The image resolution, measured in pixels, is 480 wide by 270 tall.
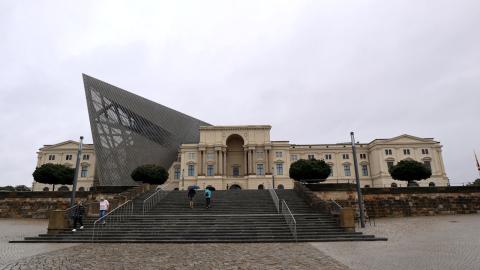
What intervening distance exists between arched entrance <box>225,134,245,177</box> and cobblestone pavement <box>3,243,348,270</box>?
5132cm

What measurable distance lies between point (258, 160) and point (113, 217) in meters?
44.9

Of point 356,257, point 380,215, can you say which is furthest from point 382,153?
point 356,257

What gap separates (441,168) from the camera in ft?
203

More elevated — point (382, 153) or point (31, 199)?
point (382, 153)

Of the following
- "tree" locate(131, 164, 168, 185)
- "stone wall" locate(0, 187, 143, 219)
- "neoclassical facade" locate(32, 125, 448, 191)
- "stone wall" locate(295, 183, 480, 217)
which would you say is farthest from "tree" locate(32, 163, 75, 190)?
"stone wall" locate(295, 183, 480, 217)

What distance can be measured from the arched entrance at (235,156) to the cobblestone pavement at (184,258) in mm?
51319

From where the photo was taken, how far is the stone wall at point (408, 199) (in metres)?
24.3

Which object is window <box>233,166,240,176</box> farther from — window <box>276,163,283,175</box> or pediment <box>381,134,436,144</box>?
pediment <box>381,134,436,144</box>

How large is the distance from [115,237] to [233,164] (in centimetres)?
5017

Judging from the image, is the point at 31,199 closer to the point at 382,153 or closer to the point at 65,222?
the point at 65,222

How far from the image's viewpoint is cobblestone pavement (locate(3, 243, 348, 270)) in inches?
310

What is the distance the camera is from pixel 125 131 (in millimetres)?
44062

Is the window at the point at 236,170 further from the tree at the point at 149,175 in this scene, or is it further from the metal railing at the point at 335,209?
the metal railing at the point at 335,209

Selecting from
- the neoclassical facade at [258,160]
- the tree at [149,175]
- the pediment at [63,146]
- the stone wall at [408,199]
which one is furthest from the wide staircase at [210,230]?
the pediment at [63,146]
